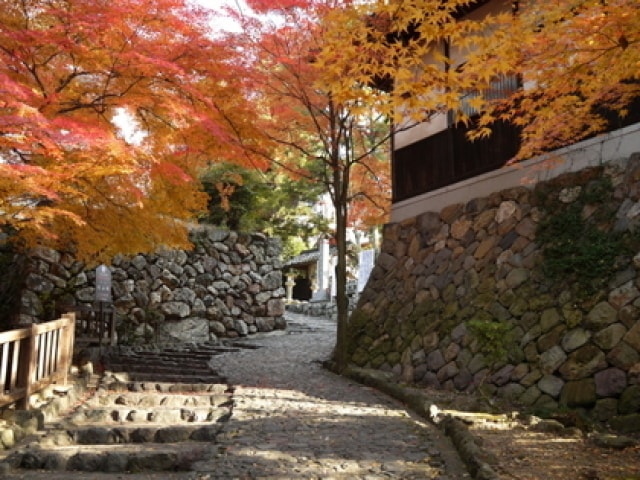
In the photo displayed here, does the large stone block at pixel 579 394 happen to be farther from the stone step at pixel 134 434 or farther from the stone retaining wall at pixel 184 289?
the stone retaining wall at pixel 184 289

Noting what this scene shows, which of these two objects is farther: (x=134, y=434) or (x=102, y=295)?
(x=102, y=295)

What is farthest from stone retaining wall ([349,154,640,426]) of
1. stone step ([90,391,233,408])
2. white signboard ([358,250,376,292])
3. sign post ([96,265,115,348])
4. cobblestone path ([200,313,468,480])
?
white signboard ([358,250,376,292])

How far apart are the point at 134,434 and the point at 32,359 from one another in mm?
1815

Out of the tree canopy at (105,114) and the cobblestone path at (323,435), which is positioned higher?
the tree canopy at (105,114)

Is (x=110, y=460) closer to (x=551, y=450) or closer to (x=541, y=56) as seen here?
(x=551, y=450)

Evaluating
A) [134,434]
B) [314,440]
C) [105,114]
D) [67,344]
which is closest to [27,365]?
[134,434]

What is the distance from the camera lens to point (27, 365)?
736 centimetres

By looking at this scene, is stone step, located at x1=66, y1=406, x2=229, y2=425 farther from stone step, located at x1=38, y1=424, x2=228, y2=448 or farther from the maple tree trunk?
the maple tree trunk

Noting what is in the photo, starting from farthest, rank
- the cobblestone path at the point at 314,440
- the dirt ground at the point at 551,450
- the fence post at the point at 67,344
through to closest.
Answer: the fence post at the point at 67,344
the cobblestone path at the point at 314,440
the dirt ground at the point at 551,450

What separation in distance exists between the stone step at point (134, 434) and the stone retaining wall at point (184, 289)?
25.7ft

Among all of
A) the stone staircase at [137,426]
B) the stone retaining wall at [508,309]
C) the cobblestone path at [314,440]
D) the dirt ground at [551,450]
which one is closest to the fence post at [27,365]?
the stone staircase at [137,426]

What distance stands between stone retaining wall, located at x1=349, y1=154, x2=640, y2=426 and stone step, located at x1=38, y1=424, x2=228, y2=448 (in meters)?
4.46

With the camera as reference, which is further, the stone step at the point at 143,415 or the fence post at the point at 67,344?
the fence post at the point at 67,344

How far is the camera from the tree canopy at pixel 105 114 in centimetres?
680
